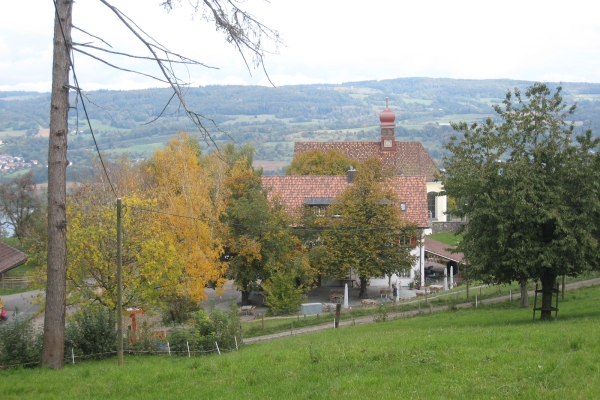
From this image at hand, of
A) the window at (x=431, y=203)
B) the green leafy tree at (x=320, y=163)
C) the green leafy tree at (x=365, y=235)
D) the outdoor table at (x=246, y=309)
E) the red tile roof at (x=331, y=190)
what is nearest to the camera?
the outdoor table at (x=246, y=309)

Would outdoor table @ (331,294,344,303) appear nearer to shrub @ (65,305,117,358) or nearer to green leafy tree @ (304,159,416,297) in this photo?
green leafy tree @ (304,159,416,297)

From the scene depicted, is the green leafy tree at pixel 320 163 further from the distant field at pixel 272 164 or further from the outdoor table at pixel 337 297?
the distant field at pixel 272 164

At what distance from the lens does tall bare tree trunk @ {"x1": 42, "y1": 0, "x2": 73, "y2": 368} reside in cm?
1187

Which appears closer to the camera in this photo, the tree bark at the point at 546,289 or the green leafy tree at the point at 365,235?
the tree bark at the point at 546,289

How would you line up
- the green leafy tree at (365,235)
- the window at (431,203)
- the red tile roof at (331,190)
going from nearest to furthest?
the green leafy tree at (365,235) → the red tile roof at (331,190) → the window at (431,203)

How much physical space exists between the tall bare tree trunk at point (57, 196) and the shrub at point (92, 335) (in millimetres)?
4074

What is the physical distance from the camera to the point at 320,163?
67.7 m

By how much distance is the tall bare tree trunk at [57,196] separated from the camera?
38.9ft

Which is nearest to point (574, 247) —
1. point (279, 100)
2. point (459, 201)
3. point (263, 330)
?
point (459, 201)

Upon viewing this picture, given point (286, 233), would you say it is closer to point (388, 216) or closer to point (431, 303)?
point (388, 216)

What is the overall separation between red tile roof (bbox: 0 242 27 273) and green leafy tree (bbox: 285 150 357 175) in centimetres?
3281

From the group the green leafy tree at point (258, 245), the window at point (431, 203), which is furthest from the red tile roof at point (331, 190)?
the window at point (431, 203)

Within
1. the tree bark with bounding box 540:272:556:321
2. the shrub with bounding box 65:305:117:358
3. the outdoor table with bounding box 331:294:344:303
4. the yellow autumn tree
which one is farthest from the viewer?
the outdoor table with bounding box 331:294:344:303

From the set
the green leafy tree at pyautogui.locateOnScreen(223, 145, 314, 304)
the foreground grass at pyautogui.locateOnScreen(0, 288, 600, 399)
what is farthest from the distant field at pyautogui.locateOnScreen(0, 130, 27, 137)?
the foreground grass at pyautogui.locateOnScreen(0, 288, 600, 399)
